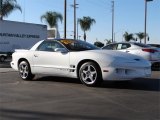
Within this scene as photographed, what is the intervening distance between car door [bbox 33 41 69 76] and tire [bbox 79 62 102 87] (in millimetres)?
610

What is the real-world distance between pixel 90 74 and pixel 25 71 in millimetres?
2598

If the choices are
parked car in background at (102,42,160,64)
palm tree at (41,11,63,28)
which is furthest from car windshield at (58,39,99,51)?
palm tree at (41,11,63,28)

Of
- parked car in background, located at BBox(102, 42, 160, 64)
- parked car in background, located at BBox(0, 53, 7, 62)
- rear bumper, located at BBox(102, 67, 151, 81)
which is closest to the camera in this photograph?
rear bumper, located at BBox(102, 67, 151, 81)

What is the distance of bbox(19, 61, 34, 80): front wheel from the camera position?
11.4 metres

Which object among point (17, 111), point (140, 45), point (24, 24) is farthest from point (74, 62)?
point (24, 24)

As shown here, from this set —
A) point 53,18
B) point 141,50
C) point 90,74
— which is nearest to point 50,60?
point 90,74

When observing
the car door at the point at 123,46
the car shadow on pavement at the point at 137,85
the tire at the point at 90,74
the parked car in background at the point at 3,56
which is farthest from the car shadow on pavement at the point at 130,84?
the parked car in background at the point at 3,56

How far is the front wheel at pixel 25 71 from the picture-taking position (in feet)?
37.3

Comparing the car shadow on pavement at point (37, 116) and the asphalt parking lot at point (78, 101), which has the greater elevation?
the asphalt parking lot at point (78, 101)

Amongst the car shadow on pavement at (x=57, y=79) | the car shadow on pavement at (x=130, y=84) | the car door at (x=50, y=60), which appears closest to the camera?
A: the car shadow on pavement at (x=130, y=84)

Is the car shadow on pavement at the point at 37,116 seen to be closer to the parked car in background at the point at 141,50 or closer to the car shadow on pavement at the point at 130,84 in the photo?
the car shadow on pavement at the point at 130,84

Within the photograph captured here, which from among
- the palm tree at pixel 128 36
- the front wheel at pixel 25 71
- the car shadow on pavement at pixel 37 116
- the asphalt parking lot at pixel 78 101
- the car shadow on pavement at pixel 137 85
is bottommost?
the car shadow on pavement at pixel 37 116

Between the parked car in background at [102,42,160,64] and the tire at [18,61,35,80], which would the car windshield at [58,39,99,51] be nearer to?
the tire at [18,61,35,80]

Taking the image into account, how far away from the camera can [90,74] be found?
9625 mm
